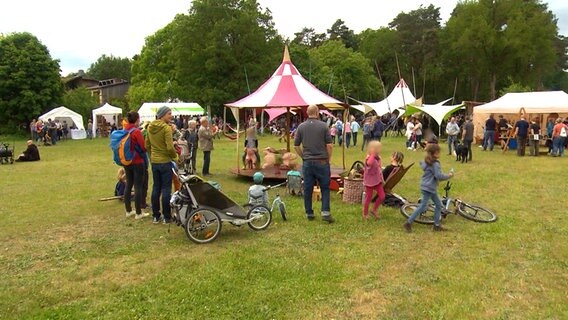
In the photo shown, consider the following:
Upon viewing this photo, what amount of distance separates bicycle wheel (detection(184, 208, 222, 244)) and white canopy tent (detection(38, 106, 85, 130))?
26902 mm

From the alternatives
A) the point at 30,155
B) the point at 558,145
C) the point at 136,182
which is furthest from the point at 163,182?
the point at 558,145

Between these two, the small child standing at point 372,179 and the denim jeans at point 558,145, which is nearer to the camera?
the small child standing at point 372,179

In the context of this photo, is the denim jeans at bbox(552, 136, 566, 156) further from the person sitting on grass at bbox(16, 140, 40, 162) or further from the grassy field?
the person sitting on grass at bbox(16, 140, 40, 162)

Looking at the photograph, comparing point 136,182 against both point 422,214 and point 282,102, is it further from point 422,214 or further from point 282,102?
point 282,102

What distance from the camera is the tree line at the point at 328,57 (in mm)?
33562

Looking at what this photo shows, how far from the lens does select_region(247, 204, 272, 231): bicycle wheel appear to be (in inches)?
254

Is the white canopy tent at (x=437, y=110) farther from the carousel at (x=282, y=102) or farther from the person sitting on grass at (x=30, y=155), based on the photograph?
the person sitting on grass at (x=30, y=155)

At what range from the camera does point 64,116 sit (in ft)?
101

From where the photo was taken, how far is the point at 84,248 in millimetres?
5863

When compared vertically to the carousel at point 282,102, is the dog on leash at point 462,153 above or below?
below

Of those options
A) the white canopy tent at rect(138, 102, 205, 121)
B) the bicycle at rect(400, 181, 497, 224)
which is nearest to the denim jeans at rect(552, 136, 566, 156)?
the bicycle at rect(400, 181, 497, 224)

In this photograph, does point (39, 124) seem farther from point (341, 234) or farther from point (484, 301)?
point (484, 301)

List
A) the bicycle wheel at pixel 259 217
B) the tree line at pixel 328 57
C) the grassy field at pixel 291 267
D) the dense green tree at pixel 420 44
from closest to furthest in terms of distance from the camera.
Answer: the grassy field at pixel 291 267 < the bicycle wheel at pixel 259 217 < the tree line at pixel 328 57 < the dense green tree at pixel 420 44

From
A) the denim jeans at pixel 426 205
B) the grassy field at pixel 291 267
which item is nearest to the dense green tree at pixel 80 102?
the grassy field at pixel 291 267
